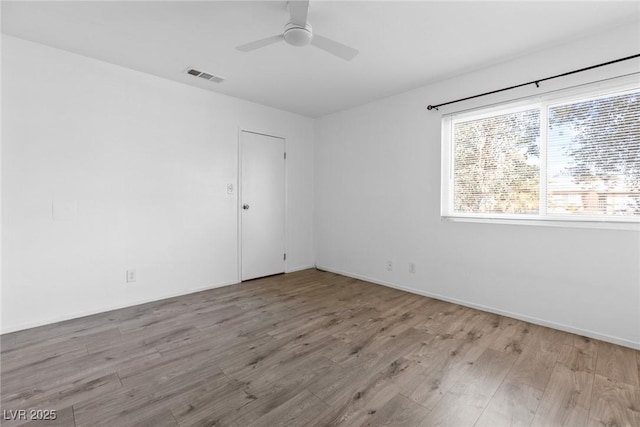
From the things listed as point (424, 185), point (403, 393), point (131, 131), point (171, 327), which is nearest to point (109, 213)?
point (131, 131)

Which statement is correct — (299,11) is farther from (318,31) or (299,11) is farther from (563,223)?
(563,223)

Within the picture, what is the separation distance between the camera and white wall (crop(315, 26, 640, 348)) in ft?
7.98

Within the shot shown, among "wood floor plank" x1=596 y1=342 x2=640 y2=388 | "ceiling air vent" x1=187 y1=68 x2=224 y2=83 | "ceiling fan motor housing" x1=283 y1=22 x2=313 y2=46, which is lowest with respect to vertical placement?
"wood floor plank" x1=596 y1=342 x2=640 y2=388

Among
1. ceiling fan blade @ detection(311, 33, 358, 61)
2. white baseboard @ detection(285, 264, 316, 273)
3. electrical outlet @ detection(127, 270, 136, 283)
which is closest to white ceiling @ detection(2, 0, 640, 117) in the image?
ceiling fan blade @ detection(311, 33, 358, 61)

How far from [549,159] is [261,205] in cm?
352

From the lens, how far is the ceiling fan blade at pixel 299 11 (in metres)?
1.84

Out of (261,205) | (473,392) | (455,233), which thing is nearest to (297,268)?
(261,205)

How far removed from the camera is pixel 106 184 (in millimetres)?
3061

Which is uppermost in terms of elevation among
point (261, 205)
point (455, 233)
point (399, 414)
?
point (261, 205)

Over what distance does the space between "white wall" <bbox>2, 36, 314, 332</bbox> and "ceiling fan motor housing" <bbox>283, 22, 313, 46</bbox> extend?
2.05 m

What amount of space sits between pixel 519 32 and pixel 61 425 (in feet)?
13.5

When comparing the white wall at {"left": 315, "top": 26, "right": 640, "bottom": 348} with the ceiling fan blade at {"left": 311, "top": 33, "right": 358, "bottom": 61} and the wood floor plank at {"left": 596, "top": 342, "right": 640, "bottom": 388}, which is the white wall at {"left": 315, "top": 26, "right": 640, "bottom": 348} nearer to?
the wood floor plank at {"left": 596, "top": 342, "right": 640, "bottom": 388}

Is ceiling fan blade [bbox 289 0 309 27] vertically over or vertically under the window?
over

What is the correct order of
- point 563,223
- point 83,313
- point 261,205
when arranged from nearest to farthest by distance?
point 563,223, point 83,313, point 261,205
